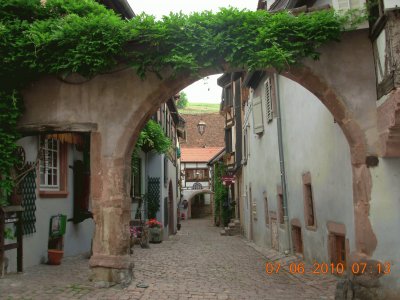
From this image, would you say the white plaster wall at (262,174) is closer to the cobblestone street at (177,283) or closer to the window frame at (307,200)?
the window frame at (307,200)

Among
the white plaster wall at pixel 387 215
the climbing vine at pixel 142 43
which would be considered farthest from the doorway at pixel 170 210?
the white plaster wall at pixel 387 215

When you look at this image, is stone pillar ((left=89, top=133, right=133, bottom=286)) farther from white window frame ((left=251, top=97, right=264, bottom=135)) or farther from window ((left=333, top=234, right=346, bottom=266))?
white window frame ((left=251, top=97, right=264, bottom=135))

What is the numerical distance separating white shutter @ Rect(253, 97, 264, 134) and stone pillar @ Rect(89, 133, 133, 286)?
8.68 meters

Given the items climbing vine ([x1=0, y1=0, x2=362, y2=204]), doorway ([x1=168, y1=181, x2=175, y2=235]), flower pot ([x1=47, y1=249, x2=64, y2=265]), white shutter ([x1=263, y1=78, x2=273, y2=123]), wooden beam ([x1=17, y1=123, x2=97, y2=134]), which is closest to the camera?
climbing vine ([x1=0, y1=0, x2=362, y2=204])

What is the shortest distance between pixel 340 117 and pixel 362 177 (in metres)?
0.95

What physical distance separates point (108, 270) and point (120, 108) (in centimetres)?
264

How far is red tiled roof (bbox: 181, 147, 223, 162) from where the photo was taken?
45.5 metres

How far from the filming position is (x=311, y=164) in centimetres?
929

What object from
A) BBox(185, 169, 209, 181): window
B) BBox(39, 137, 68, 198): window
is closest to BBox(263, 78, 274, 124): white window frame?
BBox(39, 137, 68, 198): window

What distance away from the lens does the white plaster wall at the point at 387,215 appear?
584 cm

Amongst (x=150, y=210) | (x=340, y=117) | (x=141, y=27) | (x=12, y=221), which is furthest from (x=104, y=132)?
(x=150, y=210)

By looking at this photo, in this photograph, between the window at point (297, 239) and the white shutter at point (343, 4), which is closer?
the white shutter at point (343, 4)

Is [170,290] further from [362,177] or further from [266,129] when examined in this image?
[266,129]

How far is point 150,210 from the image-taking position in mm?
17625
